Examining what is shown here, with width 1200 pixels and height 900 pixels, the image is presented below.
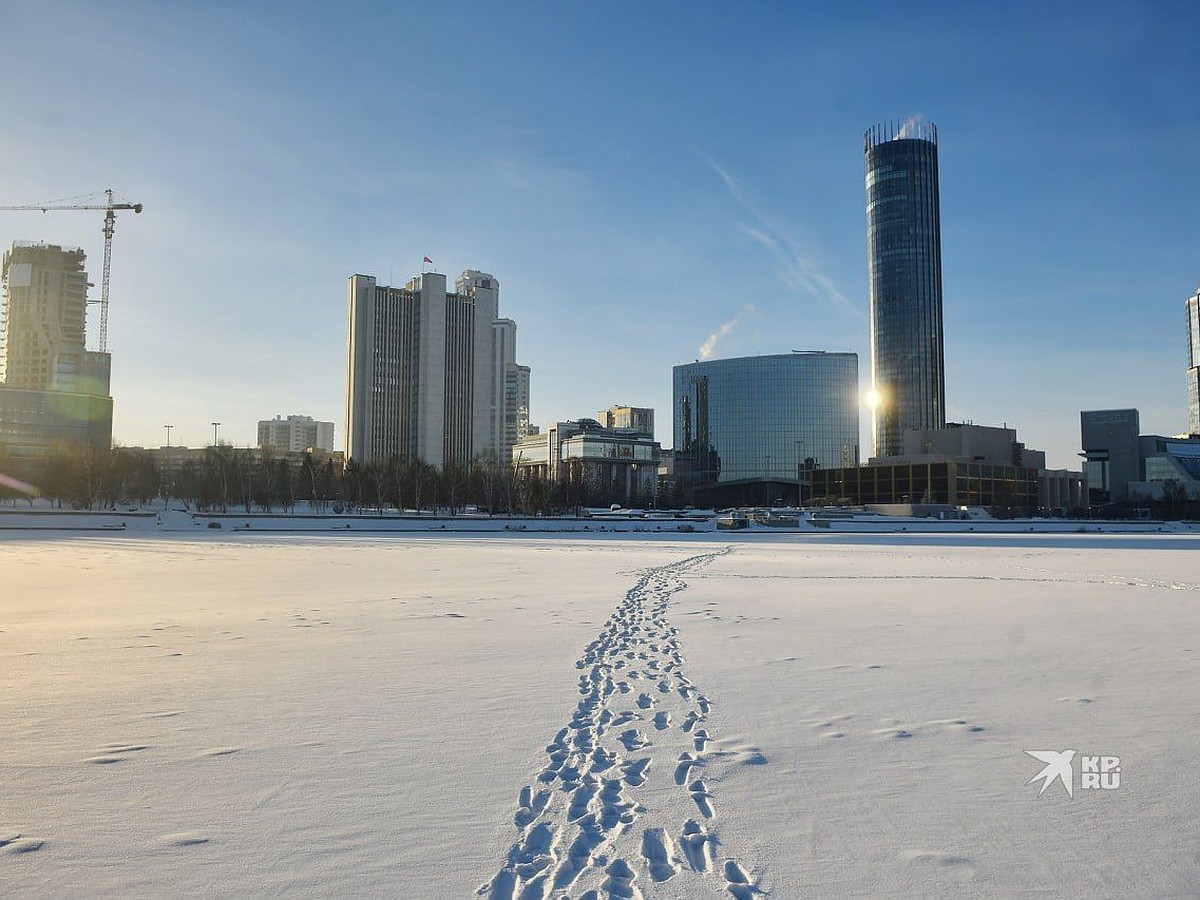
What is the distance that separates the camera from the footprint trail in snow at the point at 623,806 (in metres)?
5.27

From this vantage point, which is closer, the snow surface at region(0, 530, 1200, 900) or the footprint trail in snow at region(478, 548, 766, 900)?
the footprint trail in snow at region(478, 548, 766, 900)

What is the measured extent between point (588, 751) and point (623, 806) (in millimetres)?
1400

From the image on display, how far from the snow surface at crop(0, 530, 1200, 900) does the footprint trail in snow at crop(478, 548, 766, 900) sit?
0.10 feet

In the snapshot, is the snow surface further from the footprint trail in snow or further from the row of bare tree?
the row of bare tree

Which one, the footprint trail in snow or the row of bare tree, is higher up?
the row of bare tree

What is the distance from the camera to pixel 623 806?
645 centimetres

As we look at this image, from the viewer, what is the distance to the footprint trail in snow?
207 inches

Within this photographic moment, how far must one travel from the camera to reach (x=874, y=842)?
5844mm

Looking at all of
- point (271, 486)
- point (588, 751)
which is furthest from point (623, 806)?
point (271, 486)

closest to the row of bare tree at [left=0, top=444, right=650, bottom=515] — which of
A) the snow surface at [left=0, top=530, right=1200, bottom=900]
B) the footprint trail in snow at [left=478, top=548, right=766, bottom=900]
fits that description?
Answer: the snow surface at [left=0, top=530, right=1200, bottom=900]

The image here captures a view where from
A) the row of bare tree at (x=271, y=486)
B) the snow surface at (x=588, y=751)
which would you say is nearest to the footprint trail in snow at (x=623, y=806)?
the snow surface at (x=588, y=751)

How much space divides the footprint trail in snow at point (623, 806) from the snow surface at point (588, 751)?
0.03m

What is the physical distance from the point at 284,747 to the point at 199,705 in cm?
209

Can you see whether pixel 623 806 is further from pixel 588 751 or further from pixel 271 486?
pixel 271 486
